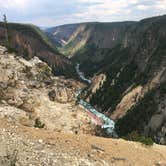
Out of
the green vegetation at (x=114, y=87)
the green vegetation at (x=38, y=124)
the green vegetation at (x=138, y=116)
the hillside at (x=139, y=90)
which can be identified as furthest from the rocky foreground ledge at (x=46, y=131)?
the green vegetation at (x=114, y=87)

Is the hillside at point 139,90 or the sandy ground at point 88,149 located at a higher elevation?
the sandy ground at point 88,149

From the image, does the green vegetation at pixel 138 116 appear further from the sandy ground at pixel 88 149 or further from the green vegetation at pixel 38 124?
the sandy ground at pixel 88 149

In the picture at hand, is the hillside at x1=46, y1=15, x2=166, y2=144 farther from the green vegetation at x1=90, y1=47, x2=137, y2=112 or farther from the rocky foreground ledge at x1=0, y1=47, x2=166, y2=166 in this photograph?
the rocky foreground ledge at x1=0, y1=47, x2=166, y2=166

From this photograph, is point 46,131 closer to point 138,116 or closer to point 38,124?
point 38,124

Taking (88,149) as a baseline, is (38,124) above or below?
below

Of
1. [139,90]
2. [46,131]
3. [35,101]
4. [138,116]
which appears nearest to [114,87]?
[139,90]

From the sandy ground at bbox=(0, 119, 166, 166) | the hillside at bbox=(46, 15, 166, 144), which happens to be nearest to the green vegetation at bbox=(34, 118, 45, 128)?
the sandy ground at bbox=(0, 119, 166, 166)

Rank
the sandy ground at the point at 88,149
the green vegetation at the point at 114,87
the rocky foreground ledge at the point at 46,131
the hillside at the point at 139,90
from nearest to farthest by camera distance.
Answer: the rocky foreground ledge at the point at 46,131 → the sandy ground at the point at 88,149 → the hillside at the point at 139,90 → the green vegetation at the point at 114,87

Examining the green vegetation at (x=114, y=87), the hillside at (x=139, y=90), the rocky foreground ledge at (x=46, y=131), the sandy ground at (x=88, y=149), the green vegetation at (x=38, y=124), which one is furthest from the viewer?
the green vegetation at (x=114, y=87)
